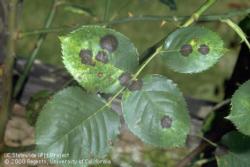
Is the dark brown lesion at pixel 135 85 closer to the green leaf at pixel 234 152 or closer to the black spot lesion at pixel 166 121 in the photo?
the black spot lesion at pixel 166 121

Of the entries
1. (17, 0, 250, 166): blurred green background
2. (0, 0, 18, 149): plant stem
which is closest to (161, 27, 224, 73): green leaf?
(0, 0, 18, 149): plant stem

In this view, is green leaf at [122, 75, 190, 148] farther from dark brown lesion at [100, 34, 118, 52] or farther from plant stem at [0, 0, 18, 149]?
plant stem at [0, 0, 18, 149]

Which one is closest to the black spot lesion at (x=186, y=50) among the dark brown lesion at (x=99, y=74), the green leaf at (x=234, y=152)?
the dark brown lesion at (x=99, y=74)

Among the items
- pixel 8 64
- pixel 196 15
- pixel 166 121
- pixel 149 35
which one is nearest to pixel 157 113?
pixel 166 121

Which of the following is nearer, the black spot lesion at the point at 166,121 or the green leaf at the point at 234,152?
the black spot lesion at the point at 166,121

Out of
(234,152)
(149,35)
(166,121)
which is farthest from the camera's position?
(149,35)

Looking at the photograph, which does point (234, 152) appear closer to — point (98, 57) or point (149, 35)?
point (98, 57)
